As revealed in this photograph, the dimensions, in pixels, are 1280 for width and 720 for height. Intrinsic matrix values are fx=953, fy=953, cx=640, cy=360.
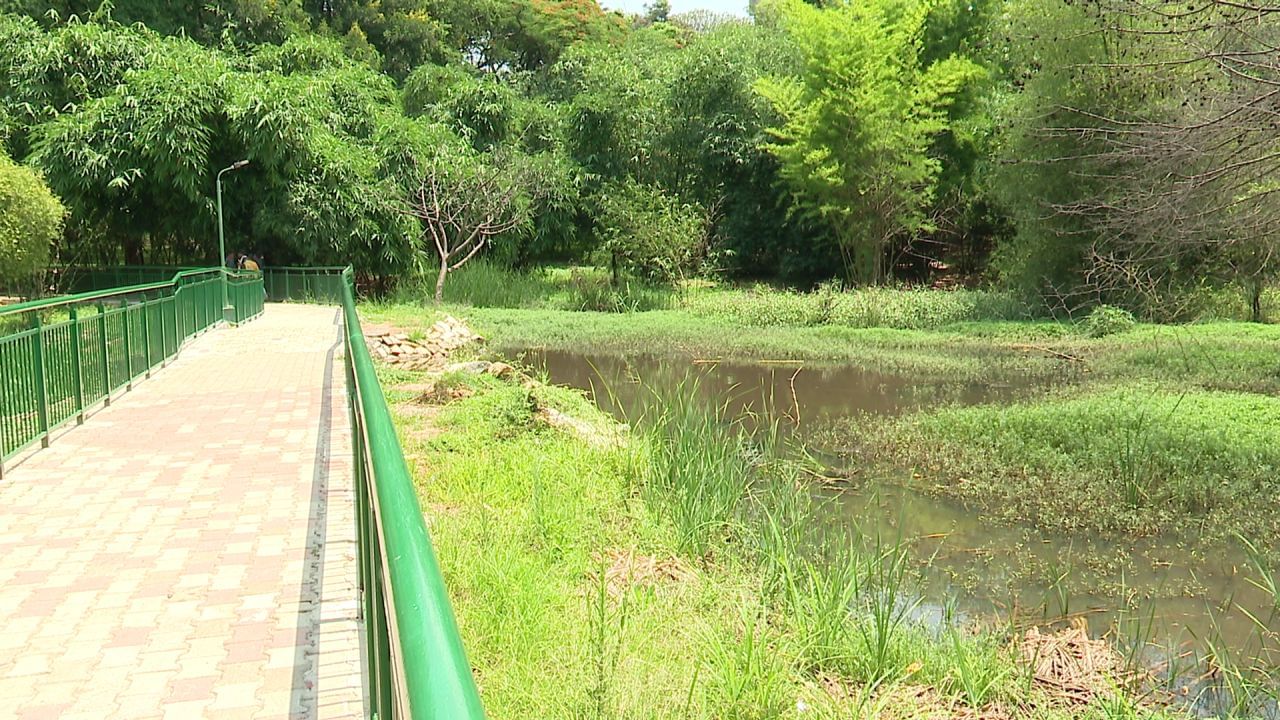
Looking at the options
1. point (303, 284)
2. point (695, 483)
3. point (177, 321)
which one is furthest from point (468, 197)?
point (695, 483)

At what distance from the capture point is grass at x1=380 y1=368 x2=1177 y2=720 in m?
3.93

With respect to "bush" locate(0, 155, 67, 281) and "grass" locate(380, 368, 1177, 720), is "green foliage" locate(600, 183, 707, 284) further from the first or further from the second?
"grass" locate(380, 368, 1177, 720)

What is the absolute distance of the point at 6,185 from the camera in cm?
1672

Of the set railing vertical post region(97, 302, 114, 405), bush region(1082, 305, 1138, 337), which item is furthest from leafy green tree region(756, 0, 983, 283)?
railing vertical post region(97, 302, 114, 405)

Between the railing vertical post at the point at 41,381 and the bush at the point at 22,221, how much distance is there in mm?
12058

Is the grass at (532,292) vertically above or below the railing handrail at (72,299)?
below

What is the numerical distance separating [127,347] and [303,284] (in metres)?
17.4

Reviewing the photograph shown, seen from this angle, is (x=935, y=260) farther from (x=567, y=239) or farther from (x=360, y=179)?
(x=360, y=179)

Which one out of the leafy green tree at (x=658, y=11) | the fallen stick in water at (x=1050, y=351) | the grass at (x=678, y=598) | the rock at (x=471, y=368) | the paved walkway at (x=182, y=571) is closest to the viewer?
the paved walkway at (x=182, y=571)

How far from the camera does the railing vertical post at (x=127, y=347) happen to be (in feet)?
30.0

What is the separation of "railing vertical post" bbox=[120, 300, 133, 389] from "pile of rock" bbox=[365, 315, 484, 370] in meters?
4.36

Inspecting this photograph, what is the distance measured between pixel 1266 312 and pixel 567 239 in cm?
1909

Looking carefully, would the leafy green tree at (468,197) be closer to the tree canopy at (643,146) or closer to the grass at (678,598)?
the tree canopy at (643,146)

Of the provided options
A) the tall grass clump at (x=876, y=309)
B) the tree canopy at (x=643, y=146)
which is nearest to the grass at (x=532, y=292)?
the tree canopy at (x=643, y=146)
